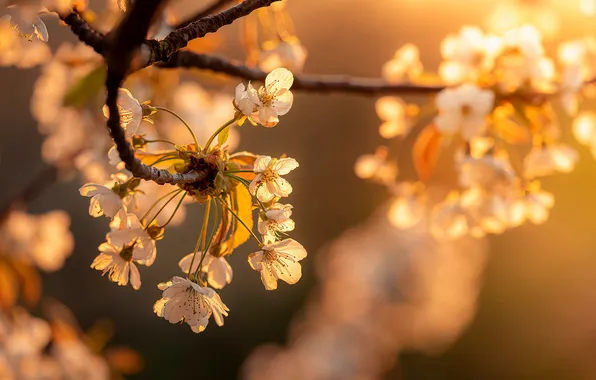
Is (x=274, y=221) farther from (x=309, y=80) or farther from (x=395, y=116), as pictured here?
(x=395, y=116)

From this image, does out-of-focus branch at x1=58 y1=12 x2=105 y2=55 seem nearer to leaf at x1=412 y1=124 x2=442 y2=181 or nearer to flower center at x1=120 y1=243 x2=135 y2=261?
flower center at x1=120 y1=243 x2=135 y2=261

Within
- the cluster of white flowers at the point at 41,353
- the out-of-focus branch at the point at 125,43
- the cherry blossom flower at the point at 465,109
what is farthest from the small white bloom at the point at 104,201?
the cluster of white flowers at the point at 41,353

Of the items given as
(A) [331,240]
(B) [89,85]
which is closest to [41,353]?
Result: (B) [89,85]

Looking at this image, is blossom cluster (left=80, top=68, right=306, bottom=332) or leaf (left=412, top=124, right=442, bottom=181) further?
leaf (left=412, top=124, right=442, bottom=181)

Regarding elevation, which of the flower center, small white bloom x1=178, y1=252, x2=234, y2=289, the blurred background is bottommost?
the flower center

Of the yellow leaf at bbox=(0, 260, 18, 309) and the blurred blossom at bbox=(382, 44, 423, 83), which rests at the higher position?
the blurred blossom at bbox=(382, 44, 423, 83)

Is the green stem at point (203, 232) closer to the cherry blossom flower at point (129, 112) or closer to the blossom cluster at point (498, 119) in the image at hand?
the cherry blossom flower at point (129, 112)

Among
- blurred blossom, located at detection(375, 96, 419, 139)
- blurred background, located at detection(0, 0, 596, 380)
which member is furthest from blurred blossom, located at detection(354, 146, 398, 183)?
blurred background, located at detection(0, 0, 596, 380)

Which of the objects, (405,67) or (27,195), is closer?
(405,67)
